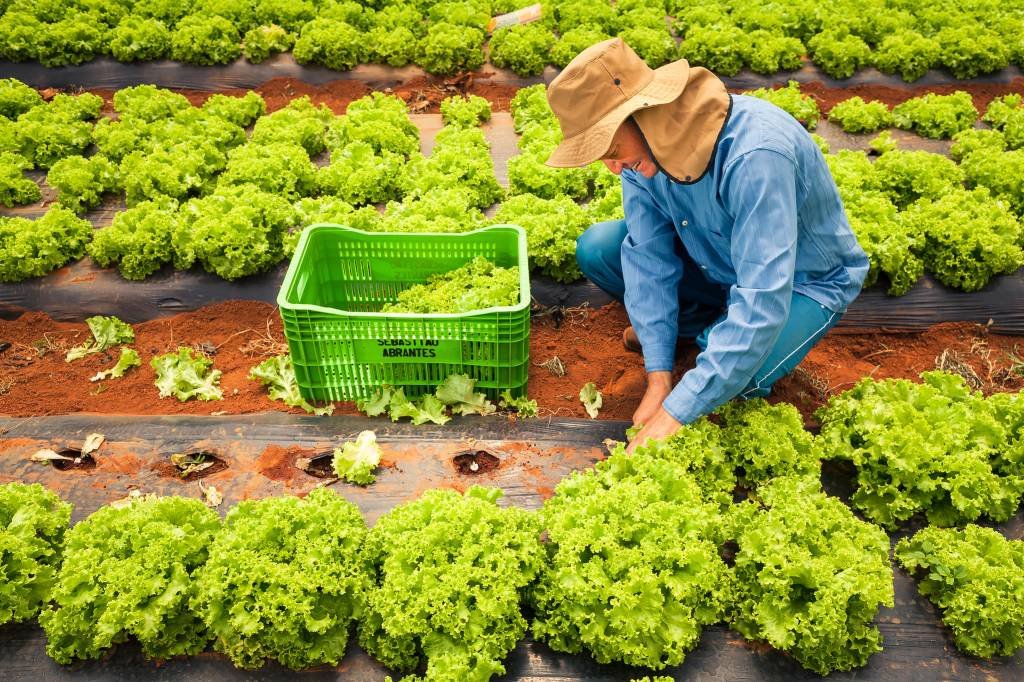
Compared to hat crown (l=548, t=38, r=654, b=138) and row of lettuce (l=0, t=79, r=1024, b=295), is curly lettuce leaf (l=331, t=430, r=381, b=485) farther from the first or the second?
hat crown (l=548, t=38, r=654, b=138)

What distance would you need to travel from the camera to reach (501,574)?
3.86m

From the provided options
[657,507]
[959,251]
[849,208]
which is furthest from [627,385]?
[959,251]

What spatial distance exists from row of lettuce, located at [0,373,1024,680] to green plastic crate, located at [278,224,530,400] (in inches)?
47.1

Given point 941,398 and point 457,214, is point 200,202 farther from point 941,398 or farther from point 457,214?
point 941,398

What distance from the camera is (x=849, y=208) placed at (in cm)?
687

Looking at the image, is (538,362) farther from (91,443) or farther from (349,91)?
(349,91)

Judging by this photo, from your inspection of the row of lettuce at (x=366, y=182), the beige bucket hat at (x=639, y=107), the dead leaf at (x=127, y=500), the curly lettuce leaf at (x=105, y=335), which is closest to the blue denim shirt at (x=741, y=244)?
the beige bucket hat at (x=639, y=107)

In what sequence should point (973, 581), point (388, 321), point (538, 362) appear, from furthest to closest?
1. point (538, 362)
2. point (388, 321)
3. point (973, 581)

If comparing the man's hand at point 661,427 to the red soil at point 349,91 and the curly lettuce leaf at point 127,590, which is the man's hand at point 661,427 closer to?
the curly lettuce leaf at point 127,590

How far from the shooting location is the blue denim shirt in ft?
12.9

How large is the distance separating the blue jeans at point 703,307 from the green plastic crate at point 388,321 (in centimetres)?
68

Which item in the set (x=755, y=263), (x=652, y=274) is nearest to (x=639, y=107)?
(x=755, y=263)

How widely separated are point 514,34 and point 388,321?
6.66m

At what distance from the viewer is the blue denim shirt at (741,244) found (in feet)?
12.9
